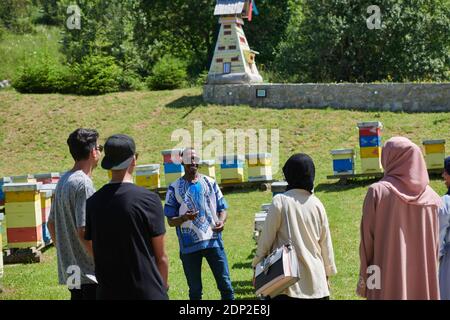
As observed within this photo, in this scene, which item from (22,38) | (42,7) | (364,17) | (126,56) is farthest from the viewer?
(42,7)

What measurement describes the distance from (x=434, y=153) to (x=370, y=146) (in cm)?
147

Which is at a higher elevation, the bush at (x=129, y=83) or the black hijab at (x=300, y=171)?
the bush at (x=129, y=83)

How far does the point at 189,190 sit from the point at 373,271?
2574mm

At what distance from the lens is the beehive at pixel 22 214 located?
12172 millimetres

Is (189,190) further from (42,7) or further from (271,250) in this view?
(42,7)

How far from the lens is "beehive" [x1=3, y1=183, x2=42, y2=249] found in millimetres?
12172

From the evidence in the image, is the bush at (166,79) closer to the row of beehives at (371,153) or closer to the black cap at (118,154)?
the row of beehives at (371,153)

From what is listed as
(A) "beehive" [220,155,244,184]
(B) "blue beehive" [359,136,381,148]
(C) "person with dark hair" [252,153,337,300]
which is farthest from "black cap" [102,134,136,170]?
(A) "beehive" [220,155,244,184]

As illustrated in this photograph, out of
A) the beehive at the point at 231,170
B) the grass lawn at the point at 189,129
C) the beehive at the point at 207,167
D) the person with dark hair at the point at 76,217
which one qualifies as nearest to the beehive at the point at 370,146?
the grass lawn at the point at 189,129

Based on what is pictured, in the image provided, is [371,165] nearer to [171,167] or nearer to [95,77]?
[171,167]

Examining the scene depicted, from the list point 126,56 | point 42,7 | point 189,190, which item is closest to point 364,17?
point 126,56

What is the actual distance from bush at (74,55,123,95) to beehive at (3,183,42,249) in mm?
17585
